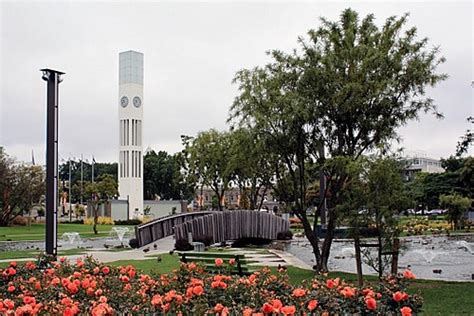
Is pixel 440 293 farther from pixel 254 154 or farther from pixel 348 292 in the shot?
pixel 348 292

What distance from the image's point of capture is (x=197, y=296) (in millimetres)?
5426

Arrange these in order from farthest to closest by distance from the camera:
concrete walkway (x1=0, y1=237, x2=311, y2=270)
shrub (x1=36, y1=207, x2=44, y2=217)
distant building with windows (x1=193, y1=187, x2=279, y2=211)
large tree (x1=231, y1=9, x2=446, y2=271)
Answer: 1. shrub (x1=36, y1=207, x2=44, y2=217)
2. distant building with windows (x1=193, y1=187, x2=279, y2=211)
3. concrete walkway (x1=0, y1=237, x2=311, y2=270)
4. large tree (x1=231, y1=9, x2=446, y2=271)

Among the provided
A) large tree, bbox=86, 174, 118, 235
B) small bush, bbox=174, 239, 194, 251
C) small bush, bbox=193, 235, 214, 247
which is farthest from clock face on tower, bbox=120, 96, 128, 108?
small bush, bbox=174, 239, 194, 251

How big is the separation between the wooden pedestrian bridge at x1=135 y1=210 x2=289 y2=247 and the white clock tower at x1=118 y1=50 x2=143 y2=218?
1368 inches

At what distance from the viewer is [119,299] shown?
6.03 meters

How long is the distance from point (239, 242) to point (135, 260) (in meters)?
9.41

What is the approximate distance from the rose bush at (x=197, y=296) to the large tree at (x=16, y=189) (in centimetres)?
3998

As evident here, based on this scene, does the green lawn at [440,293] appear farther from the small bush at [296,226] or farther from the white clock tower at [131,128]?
the white clock tower at [131,128]

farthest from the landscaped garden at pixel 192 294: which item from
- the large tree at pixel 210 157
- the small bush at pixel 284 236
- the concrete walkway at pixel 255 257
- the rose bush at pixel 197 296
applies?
the large tree at pixel 210 157

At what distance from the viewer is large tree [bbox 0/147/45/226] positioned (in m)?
45.5

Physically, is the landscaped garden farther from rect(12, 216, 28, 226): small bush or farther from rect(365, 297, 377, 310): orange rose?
rect(12, 216, 28, 226): small bush

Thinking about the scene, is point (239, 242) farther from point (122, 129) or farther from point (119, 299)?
point (122, 129)

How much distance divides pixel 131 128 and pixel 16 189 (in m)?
20.0

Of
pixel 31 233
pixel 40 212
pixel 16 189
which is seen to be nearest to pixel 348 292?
pixel 31 233
